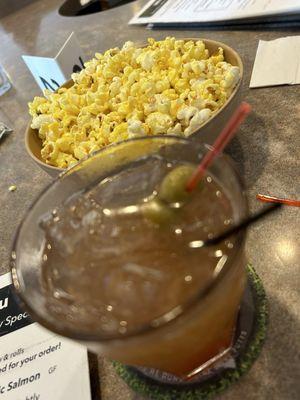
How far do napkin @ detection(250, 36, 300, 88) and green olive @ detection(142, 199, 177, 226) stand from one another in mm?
615

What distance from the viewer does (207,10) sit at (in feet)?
4.29

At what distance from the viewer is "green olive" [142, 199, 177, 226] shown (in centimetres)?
45

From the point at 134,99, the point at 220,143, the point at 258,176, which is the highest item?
the point at 220,143

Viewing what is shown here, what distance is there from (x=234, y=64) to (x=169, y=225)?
53 cm

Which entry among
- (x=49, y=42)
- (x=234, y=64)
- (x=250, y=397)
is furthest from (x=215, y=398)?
(x=49, y=42)

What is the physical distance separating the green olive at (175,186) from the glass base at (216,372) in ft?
0.71

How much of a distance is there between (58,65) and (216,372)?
0.85 meters

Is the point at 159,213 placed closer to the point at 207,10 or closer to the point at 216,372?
the point at 216,372

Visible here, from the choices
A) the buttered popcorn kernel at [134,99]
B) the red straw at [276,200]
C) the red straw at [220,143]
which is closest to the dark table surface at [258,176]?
the red straw at [276,200]

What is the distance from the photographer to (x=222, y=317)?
0.45 m

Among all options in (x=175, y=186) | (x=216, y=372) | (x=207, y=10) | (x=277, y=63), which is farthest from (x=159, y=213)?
(x=207, y=10)

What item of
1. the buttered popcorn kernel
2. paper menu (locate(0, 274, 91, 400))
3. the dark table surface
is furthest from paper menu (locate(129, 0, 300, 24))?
paper menu (locate(0, 274, 91, 400))

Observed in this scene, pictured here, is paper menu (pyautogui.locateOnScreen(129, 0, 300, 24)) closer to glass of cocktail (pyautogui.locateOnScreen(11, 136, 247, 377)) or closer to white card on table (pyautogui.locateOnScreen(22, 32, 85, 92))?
white card on table (pyautogui.locateOnScreen(22, 32, 85, 92))

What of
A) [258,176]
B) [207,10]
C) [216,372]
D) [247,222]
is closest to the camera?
[247,222]
